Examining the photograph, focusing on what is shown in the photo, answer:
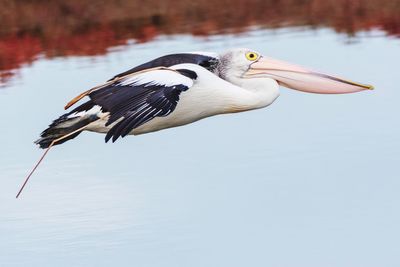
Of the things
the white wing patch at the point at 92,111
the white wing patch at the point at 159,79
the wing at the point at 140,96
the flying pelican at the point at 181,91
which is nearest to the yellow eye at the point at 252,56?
the flying pelican at the point at 181,91

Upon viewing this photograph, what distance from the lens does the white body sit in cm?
821

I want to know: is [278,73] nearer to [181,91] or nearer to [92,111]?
[181,91]

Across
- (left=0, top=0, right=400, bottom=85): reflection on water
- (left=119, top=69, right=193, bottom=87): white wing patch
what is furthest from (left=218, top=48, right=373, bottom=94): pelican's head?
(left=0, top=0, right=400, bottom=85): reflection on water

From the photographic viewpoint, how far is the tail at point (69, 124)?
8.29 metres

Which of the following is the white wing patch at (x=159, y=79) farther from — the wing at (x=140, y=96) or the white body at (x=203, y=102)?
the white body at (x=203, y=102)

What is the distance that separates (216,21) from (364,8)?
215cm

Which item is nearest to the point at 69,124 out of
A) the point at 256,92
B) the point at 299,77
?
the point at 256,92

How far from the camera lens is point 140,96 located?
26.0 ft

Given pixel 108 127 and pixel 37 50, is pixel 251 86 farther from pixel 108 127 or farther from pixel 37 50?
pixel 37 50

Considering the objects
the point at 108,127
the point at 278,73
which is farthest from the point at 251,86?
the point at 108,127

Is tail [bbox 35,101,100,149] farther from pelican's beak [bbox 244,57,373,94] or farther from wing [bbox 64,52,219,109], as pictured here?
pelican's beak [bbox 244,57,373,94]

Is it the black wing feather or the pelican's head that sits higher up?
the pelican's head

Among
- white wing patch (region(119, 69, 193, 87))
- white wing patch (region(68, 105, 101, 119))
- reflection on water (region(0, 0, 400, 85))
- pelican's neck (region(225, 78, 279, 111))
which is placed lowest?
white wing patch (region(68, 105, 101, 119))

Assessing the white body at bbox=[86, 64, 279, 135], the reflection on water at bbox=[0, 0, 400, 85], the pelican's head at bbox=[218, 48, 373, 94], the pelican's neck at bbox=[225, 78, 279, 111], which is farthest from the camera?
the reflection on water at bbox=[0, 0, 400, 85]
